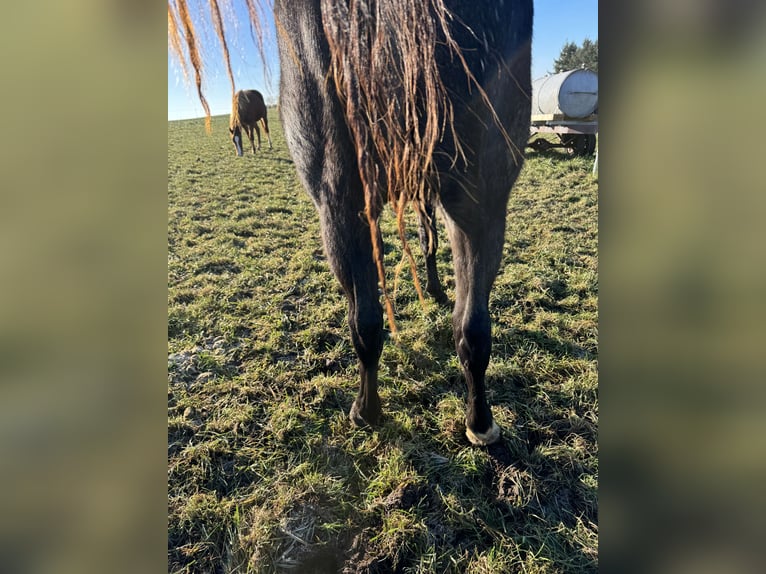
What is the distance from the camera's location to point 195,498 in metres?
1.54

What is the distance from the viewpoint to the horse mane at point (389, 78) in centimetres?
96

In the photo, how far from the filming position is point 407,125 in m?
1.09

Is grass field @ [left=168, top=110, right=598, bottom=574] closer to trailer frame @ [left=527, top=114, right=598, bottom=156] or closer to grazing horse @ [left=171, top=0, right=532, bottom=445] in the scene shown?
grazing horse @ [left=171, top=0, right=532, bottom=445]

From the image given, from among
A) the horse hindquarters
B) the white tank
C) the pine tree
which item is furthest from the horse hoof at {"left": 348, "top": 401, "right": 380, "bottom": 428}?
the white tank

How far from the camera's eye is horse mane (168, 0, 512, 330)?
3.16ft

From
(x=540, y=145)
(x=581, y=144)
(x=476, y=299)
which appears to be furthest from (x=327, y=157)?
(x=540, y=145)

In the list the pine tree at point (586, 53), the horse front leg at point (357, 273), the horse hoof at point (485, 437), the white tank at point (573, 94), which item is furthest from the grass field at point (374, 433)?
the white tank at point (573, 94)

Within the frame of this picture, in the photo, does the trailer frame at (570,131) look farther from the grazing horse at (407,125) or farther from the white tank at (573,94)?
the grazing horse at (407,125)

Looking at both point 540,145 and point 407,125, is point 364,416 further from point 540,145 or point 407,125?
point 540,145

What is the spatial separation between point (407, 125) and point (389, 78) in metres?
0.13

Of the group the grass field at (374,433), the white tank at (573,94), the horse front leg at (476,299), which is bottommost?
the grass field at (374,433)
